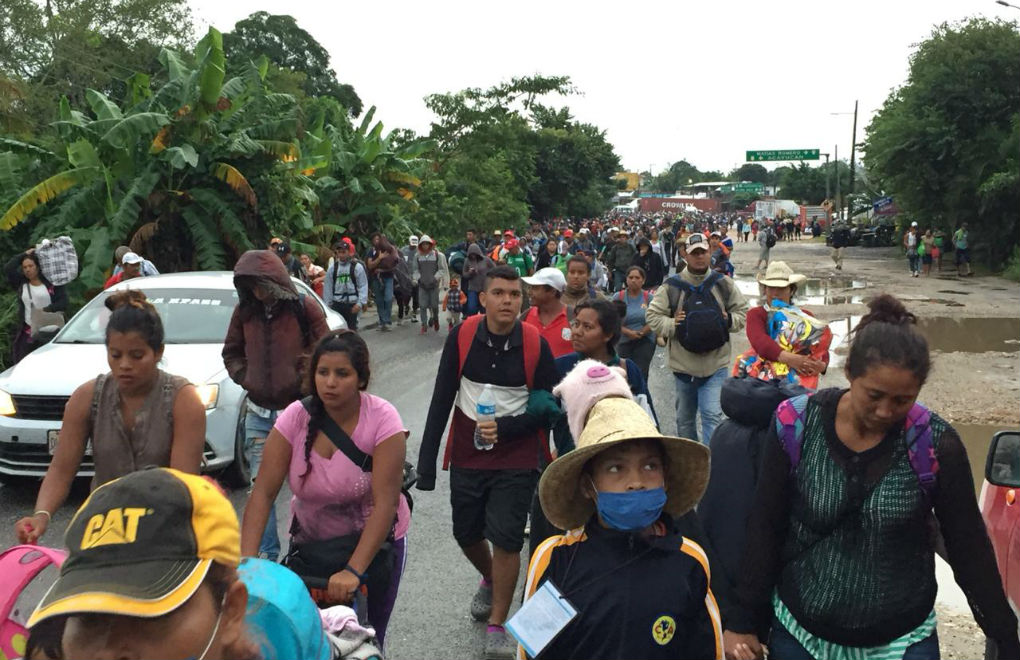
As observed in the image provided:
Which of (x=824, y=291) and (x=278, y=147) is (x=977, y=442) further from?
(x=824, y=291)

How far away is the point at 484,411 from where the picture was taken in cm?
423

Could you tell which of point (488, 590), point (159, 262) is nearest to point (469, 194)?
point (159, 262)

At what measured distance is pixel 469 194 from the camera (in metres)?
34.0

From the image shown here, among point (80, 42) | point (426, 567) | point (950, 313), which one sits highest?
point (80, 42)

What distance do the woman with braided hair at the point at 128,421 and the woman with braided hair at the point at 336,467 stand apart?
37cm

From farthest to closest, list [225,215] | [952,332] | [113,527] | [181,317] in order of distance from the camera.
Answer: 1. [952,332]
2. [225,215]
3. [181,317]
4. [113,527]

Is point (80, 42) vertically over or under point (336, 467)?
over

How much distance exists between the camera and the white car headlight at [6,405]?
6352 millimetres

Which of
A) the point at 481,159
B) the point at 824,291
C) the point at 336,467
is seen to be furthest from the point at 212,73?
the point at 481,159

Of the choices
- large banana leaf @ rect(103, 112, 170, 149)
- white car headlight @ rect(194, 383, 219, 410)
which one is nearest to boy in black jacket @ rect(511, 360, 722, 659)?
white car headlight @ rect(194, 383, 219, 410)

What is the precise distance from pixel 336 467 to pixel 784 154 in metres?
72.0

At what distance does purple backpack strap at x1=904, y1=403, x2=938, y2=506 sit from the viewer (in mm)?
2523

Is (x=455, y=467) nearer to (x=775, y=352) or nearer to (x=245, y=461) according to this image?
(x=775, y=352)

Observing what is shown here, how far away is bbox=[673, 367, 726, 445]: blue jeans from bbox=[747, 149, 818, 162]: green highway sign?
215 ft
